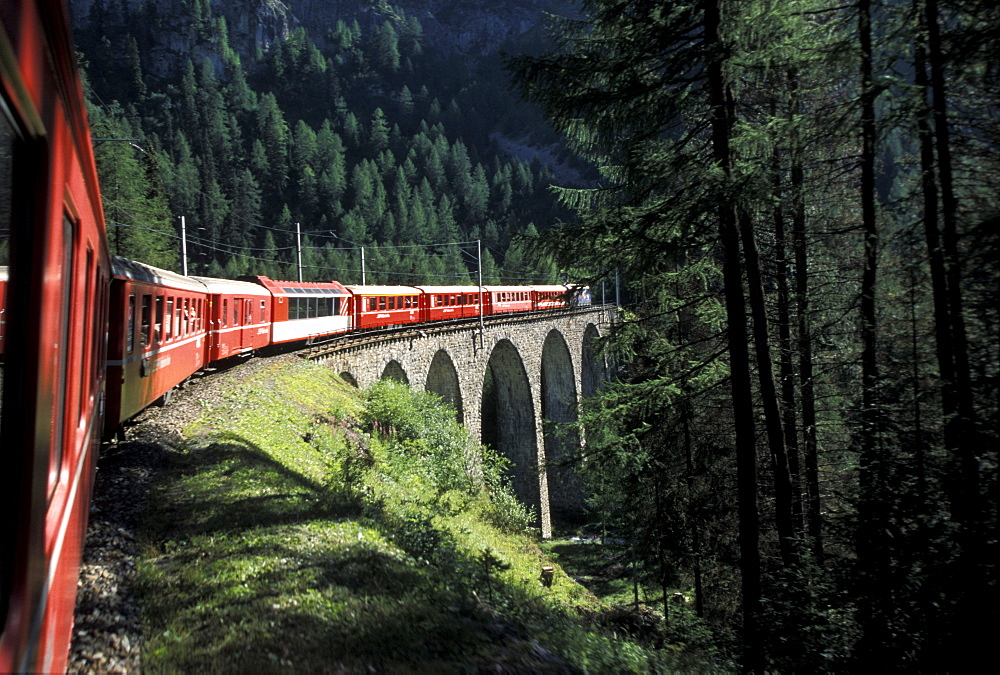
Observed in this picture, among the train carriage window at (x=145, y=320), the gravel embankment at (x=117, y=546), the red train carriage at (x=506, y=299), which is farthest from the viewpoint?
the red train carriage at (x=506, y=299)

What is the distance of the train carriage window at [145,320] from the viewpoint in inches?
314

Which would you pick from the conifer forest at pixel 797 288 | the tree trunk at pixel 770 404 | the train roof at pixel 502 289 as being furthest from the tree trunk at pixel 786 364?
the train roof at pixel 502 289

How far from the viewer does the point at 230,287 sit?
47.4ft

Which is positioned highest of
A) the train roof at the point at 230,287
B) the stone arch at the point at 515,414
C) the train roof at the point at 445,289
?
the train roof at the point at 445,289

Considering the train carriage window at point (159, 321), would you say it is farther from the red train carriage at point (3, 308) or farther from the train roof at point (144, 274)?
the red train carriage at point (3, 308)

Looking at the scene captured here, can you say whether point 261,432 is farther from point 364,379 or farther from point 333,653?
point 364,379

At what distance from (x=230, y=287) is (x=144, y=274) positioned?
661 centimetres

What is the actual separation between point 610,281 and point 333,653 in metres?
4.81

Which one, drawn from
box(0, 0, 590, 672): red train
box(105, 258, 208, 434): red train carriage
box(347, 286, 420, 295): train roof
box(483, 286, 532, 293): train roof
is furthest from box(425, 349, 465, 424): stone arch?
box(0, 0, 590, 672): red train

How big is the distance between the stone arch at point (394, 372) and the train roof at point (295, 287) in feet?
9.84

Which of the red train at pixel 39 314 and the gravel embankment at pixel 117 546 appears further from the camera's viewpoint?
the gravel embankment at pixel 117 546

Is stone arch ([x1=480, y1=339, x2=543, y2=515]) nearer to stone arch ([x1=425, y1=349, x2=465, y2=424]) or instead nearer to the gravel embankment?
stone arch ([x1=425, y1=349, x2=465, y2=424])

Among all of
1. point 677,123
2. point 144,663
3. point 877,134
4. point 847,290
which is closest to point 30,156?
point 144,663

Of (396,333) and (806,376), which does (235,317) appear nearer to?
(396,333)
